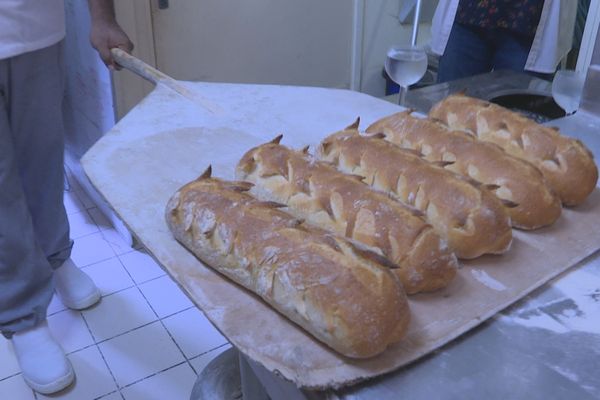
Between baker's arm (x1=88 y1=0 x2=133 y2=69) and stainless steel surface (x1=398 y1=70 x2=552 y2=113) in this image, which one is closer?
baker's arm (x1=88 y1=0 x2=133 y2=69)

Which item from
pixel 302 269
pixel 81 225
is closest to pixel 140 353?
pixel 81 225

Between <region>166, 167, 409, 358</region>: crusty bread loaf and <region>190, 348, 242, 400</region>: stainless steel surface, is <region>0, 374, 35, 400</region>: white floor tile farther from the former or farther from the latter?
<region>166, 167, 409, 358</region>: crusty bread loaf

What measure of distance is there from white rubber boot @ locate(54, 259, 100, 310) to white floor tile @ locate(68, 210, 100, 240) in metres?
0.38

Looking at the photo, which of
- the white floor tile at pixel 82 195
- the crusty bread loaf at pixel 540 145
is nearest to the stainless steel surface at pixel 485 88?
the crusty bread loaf at pixel 540 145

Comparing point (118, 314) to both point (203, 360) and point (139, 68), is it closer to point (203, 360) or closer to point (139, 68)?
point (203, 360)

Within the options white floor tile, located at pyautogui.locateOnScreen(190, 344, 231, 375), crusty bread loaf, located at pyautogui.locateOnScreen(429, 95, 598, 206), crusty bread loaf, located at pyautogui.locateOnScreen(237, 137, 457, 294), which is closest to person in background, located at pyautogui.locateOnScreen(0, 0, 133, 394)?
white floor tile, located at pyautogui.locateOnScreen(190, 344, 231, 375)

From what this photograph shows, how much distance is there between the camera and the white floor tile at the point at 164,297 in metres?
1.86

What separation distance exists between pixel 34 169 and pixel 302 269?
1.14 metres

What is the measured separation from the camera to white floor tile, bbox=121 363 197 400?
61.3 inches

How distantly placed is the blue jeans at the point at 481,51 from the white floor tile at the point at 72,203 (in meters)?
1.61

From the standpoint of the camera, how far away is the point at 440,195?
873 mm

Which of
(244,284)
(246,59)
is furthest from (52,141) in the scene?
(246,59)

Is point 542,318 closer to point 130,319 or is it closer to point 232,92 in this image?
point 232,92

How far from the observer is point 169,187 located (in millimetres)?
1051
